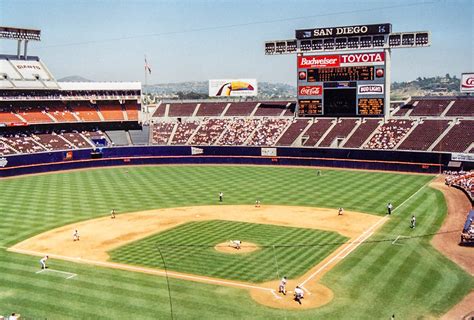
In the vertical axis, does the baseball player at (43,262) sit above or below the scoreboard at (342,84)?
below

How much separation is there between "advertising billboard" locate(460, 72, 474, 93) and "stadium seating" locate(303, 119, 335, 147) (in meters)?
21.8

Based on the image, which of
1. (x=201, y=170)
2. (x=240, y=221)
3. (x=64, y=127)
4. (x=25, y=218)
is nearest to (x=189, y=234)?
(x=240, y=221)

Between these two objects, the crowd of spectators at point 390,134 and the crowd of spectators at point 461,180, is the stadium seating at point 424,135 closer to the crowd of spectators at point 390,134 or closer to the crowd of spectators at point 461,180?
the crowd of spectators at point 390,134

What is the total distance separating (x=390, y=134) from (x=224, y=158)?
89.3ft

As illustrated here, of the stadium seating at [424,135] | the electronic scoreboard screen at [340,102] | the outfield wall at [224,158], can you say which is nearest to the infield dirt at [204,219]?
the outfield wall at [224,158]

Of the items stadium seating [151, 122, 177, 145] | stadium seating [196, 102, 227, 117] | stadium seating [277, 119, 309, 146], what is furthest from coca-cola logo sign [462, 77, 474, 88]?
stadium seating [151, 122, 177, 145]

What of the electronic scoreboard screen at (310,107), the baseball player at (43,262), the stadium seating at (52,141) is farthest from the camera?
the stadium seating at (52,141)

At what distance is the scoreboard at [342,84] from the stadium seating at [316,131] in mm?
4322

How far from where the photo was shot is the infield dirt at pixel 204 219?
2817 centimetres

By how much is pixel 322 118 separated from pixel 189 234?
2089 inches

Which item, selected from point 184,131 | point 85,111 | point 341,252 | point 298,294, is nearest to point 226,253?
point 341,252

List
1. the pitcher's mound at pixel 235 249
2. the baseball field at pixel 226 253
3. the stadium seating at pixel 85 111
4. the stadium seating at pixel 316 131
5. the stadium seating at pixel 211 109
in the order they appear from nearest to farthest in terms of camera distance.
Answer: the baseball field at pixel 226 253
the pitcher's mound at pixel 235 249
the stadium seating at pixel 316 131
the stadium seating at pixel 85 111
the stadium seating at pixel 211 109

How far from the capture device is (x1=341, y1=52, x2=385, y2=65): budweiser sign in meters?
73.8

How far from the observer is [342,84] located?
7675 centimetres
